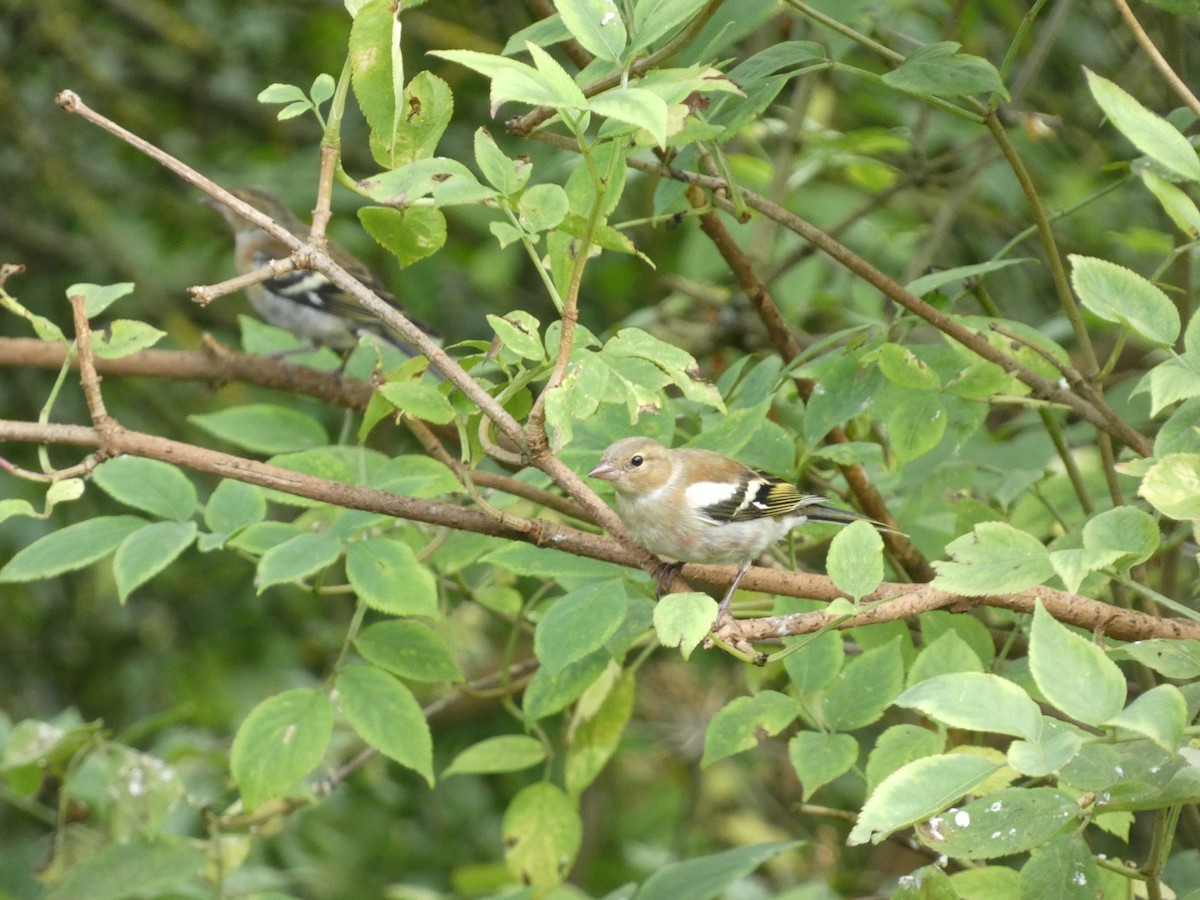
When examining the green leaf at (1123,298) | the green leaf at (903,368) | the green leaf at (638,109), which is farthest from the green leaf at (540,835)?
the green leaf at (638,109)

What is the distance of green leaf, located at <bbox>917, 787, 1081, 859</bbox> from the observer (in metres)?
1.60

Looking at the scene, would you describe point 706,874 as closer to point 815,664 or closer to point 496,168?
point 815,664

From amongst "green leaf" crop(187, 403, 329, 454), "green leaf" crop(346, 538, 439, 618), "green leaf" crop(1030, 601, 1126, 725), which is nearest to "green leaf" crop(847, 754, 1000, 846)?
"green leaf" crop(1030, 601, 1126, 725)

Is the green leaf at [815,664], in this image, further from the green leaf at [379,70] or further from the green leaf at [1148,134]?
the green leaf at [379,70]

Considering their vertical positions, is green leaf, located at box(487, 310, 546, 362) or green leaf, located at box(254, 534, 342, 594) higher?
green leaf, located at box(487, 310, 546, 362)

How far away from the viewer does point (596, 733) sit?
311 centimetres

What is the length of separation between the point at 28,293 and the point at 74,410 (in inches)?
25.6

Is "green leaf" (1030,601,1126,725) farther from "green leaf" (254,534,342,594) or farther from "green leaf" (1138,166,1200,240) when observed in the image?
"green leaf" (254,534,342,594)

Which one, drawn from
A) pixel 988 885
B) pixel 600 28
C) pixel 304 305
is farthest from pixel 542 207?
pixel 304 305

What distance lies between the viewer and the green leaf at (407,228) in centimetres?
199

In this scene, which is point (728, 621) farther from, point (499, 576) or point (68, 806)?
point (68, 806)

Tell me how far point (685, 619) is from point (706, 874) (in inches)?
49.3

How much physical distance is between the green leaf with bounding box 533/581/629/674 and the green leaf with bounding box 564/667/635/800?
78 cm

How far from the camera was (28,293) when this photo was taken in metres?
6.69
